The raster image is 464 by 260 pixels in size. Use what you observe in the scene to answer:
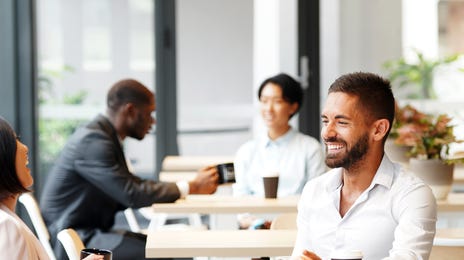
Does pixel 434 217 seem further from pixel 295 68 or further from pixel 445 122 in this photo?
pixel 295 68

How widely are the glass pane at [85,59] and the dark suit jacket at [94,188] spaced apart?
8.80 feet

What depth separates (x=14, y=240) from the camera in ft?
8.12

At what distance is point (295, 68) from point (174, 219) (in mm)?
1490

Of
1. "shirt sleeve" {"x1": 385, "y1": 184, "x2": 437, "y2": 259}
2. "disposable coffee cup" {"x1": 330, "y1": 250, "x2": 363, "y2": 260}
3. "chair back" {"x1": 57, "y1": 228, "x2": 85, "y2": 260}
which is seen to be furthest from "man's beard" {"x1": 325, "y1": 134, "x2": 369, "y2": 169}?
"chair back" {"x1": 57, "y1": 228, "x2": 85, "y2": 260}

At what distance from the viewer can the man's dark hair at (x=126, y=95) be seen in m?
4.59

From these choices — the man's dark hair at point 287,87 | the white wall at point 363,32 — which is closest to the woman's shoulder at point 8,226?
the man's dark hair at point 287,87

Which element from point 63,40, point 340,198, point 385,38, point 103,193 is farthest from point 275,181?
point 385,38

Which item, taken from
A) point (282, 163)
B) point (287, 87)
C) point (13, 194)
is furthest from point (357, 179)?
point (287, 87)

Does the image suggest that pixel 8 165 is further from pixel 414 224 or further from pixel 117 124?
pixel 117 124

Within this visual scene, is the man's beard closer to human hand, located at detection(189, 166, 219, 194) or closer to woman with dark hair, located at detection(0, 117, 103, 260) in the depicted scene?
woman with dark hair, located at detection(0, 117, 103, 260)

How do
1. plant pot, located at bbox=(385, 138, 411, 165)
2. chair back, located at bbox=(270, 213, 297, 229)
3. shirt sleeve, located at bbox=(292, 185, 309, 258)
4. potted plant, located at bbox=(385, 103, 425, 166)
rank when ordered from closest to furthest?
shirt sleeve, located at bbox=(292, 185, 309, 258)
chair back, located at bbox=(270, 213, 297, 229)
potted plant, located at bbox=(385, 103, 425, 166)
plant pot, located at bbox=(385, 138, 411, 165)

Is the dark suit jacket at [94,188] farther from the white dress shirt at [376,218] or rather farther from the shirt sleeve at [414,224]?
the shirt sleeve at [414,224]

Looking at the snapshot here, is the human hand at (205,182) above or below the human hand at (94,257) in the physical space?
below

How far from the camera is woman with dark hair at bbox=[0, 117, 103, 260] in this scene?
248 centimetres
